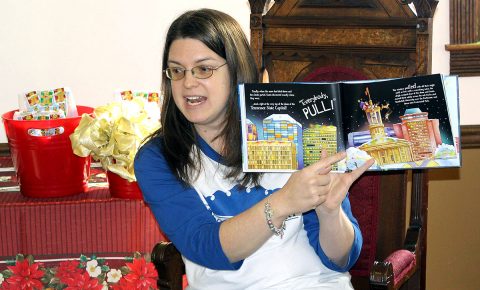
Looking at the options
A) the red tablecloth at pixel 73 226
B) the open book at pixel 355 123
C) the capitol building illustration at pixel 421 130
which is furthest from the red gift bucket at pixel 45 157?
the capitol building illustration at pixel 421 130

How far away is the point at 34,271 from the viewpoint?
221 centimetres

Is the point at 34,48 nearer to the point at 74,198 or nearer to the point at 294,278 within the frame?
the point at 74,198

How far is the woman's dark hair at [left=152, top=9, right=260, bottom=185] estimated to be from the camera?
1.79 m

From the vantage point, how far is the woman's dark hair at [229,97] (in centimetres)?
179

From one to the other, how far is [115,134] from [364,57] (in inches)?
28.1

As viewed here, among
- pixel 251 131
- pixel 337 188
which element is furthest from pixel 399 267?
pixel 251 131

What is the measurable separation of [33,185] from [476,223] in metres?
1.73

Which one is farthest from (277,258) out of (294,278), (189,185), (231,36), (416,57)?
(416,57)

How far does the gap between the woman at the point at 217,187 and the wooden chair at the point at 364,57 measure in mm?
343

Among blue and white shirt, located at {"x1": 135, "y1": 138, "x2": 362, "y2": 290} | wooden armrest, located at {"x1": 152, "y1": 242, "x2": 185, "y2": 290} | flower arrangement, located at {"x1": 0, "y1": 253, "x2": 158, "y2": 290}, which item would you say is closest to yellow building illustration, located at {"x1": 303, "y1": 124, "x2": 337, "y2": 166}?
blue and white shirt, located at {"x1": 135, "y1": 138, "x2": 362, "y2": 290}

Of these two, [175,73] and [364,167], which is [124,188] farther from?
[364,167]

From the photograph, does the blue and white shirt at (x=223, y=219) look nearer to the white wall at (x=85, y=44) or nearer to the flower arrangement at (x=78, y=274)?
the flower arrangement at (x=78, y=274)

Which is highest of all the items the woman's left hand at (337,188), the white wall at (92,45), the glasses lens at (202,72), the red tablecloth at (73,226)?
the white wall at (92,45)

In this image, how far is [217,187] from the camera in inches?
72.6
